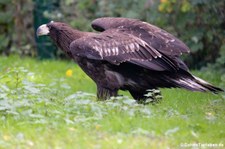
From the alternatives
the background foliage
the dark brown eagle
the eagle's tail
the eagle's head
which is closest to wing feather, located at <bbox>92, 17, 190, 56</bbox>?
the dark brown eagle

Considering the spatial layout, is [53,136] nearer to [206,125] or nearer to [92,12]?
[206,125]

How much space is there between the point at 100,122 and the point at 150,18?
696 centimetres

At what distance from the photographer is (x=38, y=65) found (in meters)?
14.2

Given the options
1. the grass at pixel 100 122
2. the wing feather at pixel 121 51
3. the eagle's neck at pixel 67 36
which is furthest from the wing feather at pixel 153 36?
the grass at pixel 100 122

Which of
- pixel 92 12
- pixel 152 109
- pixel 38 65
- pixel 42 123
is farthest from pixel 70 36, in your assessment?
pixel 92 12

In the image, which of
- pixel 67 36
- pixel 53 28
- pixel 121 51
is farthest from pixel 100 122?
pixel 53 28

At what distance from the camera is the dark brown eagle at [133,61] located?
357 inches

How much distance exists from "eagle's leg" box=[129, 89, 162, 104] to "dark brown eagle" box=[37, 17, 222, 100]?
0.18 ft

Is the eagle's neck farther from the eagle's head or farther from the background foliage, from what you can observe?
the background foliage

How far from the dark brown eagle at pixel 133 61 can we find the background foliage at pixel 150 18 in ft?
12.2

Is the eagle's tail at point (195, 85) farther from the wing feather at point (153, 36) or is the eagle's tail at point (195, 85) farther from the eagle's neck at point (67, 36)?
the eagle's neck at point (67, 36)

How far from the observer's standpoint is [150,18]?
1427 cm

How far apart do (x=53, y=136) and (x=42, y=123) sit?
1.81ft

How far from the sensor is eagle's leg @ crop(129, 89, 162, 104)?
8884mm
